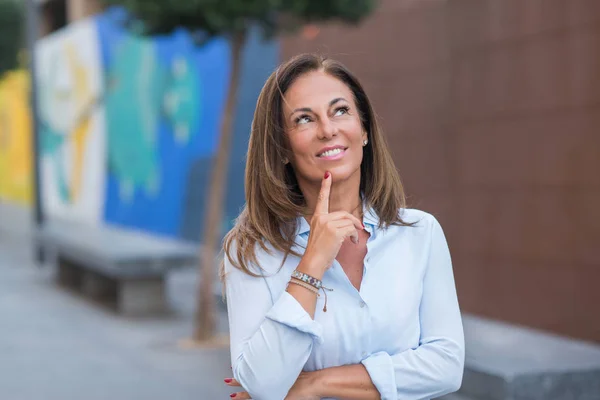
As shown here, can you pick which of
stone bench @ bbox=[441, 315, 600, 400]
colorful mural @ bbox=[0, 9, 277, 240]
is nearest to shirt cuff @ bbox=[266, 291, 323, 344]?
stone bench @ bbox=[441, 315, 600, 400]

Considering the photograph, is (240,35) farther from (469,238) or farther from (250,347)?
(250,347)

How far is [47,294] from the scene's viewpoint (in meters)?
11.8

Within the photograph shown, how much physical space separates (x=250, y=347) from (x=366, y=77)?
25.9 ft

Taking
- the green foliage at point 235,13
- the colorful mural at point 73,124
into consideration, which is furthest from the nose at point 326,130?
the colorful mural at point 73,124

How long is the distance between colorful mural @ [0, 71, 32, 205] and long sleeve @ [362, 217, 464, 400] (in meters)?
22.3

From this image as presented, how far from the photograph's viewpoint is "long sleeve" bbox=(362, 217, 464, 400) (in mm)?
2229

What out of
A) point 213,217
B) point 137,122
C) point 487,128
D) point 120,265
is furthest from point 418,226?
point 137,122

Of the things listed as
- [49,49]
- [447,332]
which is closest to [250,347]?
[447,332]

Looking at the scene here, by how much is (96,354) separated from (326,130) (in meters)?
6.32

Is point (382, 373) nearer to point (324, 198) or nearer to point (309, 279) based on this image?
point (309, 279)

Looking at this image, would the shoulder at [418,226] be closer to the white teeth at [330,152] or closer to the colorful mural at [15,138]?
the white teeth at [330,152]

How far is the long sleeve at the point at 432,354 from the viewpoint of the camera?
2229 mm

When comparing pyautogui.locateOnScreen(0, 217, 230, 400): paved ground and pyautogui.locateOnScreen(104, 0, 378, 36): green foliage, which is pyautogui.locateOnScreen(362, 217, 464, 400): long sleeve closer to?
pyautogui.locateOnScreen(0, 217, 230, 400): paved ground

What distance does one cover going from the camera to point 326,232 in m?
2.17
